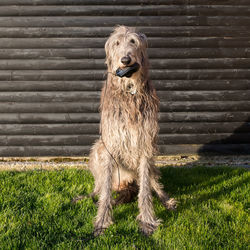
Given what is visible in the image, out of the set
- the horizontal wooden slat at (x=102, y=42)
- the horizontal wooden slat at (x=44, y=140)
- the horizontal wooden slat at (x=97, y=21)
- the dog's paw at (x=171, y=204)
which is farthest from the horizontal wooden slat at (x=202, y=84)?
the dog's paw at (x=171, y=204)

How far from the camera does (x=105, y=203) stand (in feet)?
8.64

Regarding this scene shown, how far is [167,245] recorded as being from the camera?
7.57ft

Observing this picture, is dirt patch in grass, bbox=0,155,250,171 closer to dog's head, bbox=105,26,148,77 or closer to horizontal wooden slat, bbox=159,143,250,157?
horizontal wooden slat, bbox=159,143,250,157

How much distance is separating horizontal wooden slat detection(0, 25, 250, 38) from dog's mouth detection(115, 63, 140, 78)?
110 inches

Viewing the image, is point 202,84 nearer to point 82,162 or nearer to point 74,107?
point 74,107

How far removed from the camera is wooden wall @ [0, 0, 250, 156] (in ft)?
15.8

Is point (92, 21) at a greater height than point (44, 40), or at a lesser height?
greater

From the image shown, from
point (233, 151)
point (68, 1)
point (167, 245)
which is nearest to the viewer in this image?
point (167, 245)

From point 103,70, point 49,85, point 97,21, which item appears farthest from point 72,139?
point 97,21

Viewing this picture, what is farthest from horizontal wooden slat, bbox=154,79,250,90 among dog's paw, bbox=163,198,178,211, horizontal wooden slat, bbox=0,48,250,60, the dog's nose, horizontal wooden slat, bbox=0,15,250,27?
the dog's nose

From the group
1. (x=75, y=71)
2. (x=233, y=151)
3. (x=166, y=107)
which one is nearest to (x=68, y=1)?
(x=75, y=71)

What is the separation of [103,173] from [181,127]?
8.89 feet

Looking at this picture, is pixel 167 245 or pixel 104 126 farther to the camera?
pixel 104 126

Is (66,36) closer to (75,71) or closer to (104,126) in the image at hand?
(75,71)
